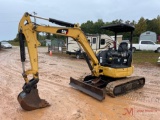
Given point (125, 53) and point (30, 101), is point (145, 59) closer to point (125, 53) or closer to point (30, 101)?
point (125, 53)

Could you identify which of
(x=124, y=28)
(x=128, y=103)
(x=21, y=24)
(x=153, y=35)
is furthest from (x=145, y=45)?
(x=21, y=24)

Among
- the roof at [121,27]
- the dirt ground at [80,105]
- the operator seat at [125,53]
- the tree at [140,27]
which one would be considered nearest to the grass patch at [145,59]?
the dirt ground at [80,105]

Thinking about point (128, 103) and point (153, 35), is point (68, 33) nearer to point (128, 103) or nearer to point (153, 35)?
point (128, 103)

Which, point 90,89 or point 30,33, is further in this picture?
point 90,89

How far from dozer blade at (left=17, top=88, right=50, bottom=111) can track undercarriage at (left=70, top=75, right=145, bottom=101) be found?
1.91 meters

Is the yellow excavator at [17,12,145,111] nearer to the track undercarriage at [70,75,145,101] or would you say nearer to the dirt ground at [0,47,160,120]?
the track undercarriage at [70,75,145,101]

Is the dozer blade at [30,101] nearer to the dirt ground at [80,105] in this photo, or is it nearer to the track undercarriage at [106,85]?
the dirt ground at [80,105]

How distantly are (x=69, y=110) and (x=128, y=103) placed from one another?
1993 millimetres

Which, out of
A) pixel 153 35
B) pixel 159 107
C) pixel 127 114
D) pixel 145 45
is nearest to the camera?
pixel 127 114

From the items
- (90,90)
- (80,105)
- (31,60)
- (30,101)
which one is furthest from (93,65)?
(30,101)

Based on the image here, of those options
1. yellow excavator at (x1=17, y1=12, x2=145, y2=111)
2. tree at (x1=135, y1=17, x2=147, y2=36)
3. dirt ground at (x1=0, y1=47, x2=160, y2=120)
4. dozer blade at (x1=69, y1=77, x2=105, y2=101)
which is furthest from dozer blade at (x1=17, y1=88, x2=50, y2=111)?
tree at (x1=135, y1=17, x2=147, y2=36)

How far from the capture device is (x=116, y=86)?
7684 mm

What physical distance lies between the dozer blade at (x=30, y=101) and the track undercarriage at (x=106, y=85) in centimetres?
191

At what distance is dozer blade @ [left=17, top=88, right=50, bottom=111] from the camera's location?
6.14m
